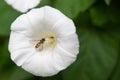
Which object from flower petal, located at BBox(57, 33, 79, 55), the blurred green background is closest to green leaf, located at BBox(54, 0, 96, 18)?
the blurred green background

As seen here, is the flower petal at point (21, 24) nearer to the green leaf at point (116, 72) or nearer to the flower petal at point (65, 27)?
the flower petal at point (65, 27)

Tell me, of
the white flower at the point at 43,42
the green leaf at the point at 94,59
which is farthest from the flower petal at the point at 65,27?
the green leaf at the point at 94,59

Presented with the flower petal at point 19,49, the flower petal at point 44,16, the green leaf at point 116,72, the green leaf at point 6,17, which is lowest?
the green leaf at point 116,72

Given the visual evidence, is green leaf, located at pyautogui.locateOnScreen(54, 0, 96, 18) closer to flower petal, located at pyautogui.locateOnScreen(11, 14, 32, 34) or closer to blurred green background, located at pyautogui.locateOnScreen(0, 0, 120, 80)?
blurred green background, located at pyautogui.locateOnScreen(0, 0, 120, 80)

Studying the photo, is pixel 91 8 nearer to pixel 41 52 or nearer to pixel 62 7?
pixel 62 7

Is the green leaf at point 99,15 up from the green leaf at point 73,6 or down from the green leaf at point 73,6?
down
